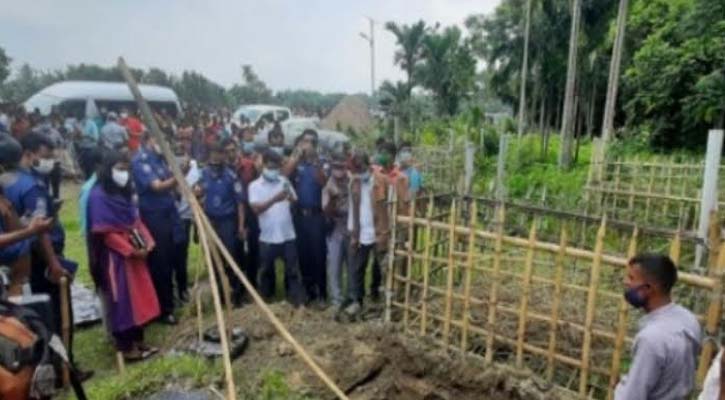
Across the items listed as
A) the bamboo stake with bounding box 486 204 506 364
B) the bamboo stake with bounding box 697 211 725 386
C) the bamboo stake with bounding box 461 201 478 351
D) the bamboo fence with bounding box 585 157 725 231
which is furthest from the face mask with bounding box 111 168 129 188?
the bamboo fence with bounding box 585 157 725 231

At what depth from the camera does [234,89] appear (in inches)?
2067

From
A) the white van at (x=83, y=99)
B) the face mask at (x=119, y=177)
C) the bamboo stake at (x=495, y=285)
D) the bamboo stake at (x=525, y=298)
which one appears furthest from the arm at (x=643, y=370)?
the white van at (x=83, y=99)

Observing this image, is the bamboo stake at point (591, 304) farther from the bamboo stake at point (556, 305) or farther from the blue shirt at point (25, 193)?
the blue shirt at point (25, 193)

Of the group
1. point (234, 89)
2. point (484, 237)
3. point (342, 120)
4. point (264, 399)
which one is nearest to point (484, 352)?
point (484, 237)

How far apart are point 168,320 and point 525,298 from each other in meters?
3.51

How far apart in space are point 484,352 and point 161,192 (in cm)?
326

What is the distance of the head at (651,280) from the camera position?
8.70 ft

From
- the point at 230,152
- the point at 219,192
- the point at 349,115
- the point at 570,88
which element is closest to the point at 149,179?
the point at 219,192

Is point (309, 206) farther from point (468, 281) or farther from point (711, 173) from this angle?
point (711, 173)

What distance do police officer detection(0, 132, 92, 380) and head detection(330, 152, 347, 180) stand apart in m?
2.47

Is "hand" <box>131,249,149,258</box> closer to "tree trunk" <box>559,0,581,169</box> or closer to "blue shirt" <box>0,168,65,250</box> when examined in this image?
"blue shirt" <box>0,168,65,250</box>

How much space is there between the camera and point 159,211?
591 cm

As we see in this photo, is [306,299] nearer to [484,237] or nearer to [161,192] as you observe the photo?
[161,192]

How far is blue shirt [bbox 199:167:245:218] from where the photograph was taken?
6.17m
